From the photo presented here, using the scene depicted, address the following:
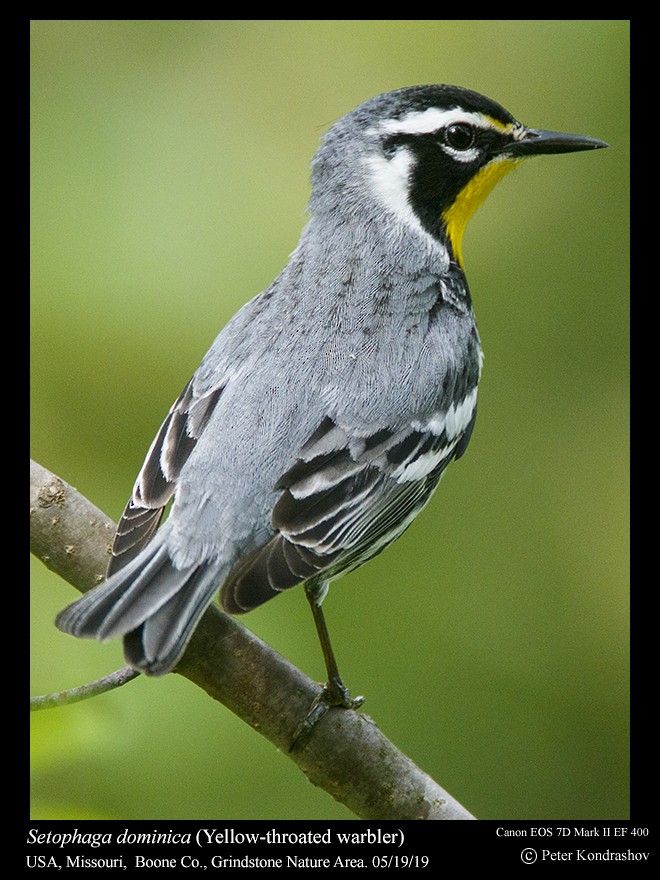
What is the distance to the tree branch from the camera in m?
2.70

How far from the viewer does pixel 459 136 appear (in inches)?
142

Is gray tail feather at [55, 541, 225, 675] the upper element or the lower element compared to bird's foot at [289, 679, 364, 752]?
upper

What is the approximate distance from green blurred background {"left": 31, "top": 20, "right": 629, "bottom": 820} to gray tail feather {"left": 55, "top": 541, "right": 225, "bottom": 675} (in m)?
0.78

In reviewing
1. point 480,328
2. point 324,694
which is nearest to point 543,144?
point 480,328

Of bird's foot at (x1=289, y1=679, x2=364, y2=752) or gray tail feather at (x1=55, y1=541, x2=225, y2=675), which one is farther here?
bird's foot at (x1=289, y1=679, x2=364, y2=752)

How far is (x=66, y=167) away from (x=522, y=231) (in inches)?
72.0

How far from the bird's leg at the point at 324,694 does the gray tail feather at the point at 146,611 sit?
43cm

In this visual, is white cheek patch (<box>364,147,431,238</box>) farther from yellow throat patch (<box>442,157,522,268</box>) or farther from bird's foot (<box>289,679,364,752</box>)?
bird's foot (<box>289,679,364,752</box>)

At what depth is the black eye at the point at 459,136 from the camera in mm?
3574

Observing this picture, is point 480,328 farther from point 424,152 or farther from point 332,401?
point 332,401

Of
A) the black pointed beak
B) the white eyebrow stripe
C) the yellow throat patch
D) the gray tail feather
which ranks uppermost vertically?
the white eyebrow stripe

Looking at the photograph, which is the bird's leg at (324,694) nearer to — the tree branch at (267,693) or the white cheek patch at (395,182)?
the tree branch at (267,693)

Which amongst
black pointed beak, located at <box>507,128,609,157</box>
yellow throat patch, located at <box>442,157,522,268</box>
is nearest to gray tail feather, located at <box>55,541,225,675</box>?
yellow throat patch, located at <box>442,157,522,268</box>

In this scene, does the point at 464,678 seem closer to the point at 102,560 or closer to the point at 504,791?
the point at 504,791
